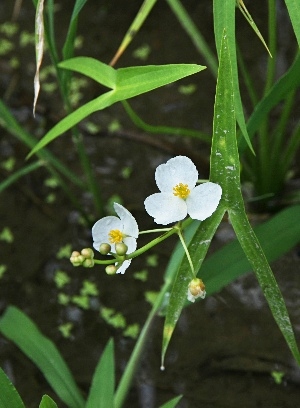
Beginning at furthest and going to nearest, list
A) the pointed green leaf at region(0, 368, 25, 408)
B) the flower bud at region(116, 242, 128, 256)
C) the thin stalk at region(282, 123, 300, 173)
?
the thin stalk at region(282, 123, 300, 173)
the pointed green leaf at region(0, 368, 25, 408)
the flower bud at region(116, 242, 128, 256)

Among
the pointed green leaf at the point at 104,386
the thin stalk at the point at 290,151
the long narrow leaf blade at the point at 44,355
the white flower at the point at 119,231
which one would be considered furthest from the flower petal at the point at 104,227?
the thin stalk at the point at 290,151

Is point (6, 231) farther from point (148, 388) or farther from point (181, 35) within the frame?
point (181, 35)

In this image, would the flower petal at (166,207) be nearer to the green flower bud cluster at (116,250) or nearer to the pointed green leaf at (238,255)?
the green flower bud cluster at (116,250)

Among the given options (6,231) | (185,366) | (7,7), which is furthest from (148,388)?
(7,7)

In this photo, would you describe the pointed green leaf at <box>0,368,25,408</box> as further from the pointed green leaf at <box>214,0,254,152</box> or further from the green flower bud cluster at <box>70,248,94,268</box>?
the pointed green leaf at <box>214,0,254,152</box>

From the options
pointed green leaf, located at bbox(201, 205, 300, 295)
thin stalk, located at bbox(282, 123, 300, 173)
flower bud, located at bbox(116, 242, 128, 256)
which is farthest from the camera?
thin stalk, located at bbox(282, 123, 300, 173)

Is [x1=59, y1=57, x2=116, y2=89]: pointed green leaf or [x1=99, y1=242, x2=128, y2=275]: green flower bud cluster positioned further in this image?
[x1=59, y1=57, x2=116, y2=89]: pointed green leaf

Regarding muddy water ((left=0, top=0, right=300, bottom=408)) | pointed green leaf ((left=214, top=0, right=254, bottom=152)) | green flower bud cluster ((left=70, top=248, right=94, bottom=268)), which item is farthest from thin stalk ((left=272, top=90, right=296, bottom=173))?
green flower bud cluster ((left=70, top=248, right=94, bottom=268))

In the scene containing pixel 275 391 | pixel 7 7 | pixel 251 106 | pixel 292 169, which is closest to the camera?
pixel 275 391
